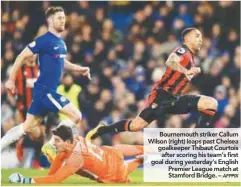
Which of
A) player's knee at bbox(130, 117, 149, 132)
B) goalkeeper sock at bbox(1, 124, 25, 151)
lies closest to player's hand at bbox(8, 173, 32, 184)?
goalkeeper sock at bbox(1, 124, 25, 151)

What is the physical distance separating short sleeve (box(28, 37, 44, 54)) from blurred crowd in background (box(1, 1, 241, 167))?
9.31 feet

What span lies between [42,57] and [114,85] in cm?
410

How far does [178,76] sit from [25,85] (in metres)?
2.61

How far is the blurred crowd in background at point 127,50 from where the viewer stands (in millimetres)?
15180

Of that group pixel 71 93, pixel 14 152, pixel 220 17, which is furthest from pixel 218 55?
pixel 14 152

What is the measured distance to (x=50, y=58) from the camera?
39.7 ft

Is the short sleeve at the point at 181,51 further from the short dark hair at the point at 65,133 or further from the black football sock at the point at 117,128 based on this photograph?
the short dark hair at the point at 65,133

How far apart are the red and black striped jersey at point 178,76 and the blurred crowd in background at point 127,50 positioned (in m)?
1.70

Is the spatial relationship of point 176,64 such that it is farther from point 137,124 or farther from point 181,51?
point 137,124

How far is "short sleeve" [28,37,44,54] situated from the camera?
11.9m

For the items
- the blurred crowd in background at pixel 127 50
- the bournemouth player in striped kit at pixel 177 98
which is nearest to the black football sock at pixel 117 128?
the bournemouth player in striped kit at pixel 177 98

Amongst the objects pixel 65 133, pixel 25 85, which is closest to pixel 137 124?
pixel 65 133

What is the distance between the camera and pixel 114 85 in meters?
16.1

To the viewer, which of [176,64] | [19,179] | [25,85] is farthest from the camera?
[25,85]
